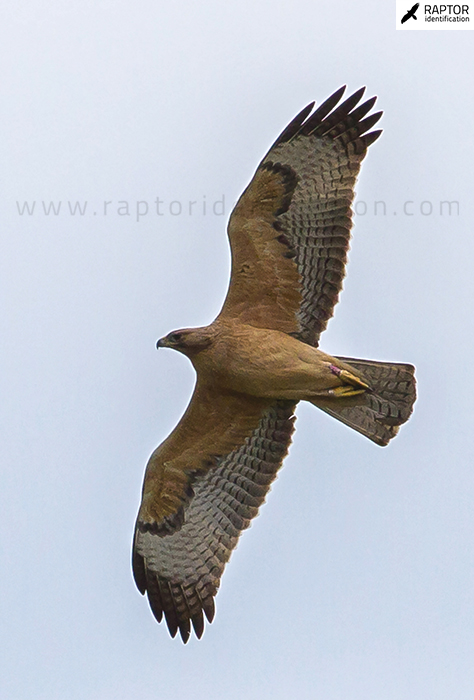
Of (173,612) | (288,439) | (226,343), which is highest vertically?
(226,343)

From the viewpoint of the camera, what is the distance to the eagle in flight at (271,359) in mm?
11898

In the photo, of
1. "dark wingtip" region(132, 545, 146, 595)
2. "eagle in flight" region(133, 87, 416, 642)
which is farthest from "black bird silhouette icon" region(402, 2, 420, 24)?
"dark wingtip" region(132, 545, 146, 595)

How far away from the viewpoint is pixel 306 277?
39.9 ft

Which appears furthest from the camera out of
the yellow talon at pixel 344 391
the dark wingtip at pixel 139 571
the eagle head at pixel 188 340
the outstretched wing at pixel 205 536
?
the dark wingtip at pixel 139 571

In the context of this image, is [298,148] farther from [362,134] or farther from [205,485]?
[205,485]

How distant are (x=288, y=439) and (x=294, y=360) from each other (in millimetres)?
1128

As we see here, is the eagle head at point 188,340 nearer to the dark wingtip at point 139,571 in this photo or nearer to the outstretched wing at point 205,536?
the outstretched wing at point 205,536

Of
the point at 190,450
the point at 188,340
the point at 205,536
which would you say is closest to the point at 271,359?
the point at 188,340

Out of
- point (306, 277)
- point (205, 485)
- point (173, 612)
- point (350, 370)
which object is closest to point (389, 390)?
point (350, 370)

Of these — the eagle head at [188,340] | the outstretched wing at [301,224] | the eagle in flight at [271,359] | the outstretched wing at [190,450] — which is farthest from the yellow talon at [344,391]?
the eagle head at [188,340]

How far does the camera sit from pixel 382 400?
12117mm

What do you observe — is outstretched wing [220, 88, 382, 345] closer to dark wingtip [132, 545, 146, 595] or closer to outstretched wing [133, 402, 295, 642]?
outstretched wing [133, 402, 295, 642]

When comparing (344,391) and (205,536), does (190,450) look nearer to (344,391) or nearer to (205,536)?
(205,536)

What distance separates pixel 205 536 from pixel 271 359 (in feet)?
6.76
